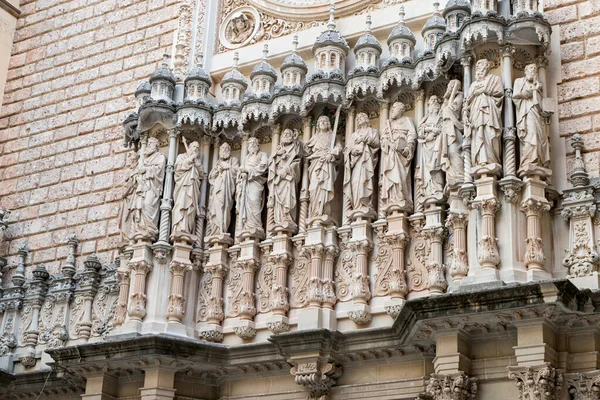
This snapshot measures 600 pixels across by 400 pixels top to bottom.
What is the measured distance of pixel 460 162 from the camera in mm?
11125

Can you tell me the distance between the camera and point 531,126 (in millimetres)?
10750

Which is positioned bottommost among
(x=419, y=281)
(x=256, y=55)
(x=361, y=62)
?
Answer: (x=419, y=281)

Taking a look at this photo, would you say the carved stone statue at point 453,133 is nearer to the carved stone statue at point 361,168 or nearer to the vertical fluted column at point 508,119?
the vertical fluted column at point 508,119

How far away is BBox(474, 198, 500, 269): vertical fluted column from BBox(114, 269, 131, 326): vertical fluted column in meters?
4.76

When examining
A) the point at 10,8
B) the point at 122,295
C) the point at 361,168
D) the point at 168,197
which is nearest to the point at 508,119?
the point at 361,168

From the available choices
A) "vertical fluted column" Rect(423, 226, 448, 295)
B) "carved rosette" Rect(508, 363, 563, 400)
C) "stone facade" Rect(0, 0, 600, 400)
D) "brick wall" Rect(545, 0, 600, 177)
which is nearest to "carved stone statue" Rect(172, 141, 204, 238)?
"stone facade" Rect(0, 0, 600, 400)

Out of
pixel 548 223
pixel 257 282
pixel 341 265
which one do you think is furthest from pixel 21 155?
pixel 548 223

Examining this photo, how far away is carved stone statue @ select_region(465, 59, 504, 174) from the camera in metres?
10.8

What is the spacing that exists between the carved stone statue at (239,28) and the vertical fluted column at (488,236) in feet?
17.5

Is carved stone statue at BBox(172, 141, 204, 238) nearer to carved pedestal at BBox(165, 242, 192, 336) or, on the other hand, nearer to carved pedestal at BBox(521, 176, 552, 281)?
carved pedestal at BBox(165, 242, 192, 336)

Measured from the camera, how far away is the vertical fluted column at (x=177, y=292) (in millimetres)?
12414

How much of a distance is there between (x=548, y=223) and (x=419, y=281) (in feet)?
5.11

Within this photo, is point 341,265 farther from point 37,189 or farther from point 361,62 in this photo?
point 37,189

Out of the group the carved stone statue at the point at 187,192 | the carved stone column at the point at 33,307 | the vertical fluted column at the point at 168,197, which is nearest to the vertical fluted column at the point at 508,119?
the carved stone statue at the point at 187,192
